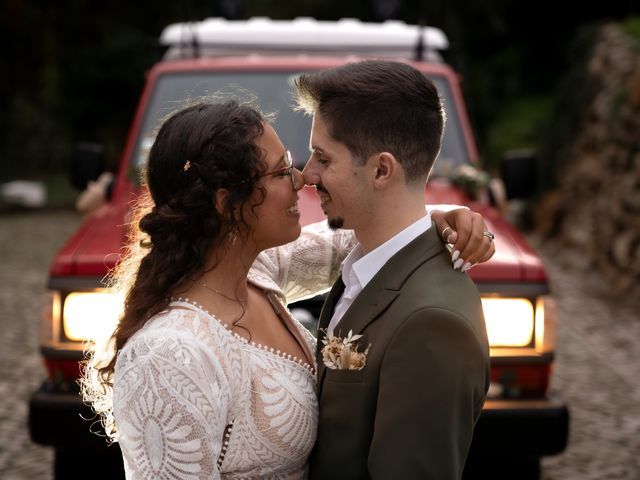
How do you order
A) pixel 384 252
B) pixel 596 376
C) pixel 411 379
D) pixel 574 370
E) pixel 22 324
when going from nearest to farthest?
pixel 411 379
pixel 384 252
pixel 596 376
pixel 574 370
pixel 22 324

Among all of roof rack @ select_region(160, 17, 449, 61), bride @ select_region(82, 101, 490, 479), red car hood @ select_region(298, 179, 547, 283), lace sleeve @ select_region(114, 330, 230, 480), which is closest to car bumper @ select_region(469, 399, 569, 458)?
red car hood @ select_region(298, 179, 547, 283)

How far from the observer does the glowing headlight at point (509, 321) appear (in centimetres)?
385

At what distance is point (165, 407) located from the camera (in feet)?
6.52

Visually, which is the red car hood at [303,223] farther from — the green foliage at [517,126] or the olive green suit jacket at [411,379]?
the green foliage at [517,126]

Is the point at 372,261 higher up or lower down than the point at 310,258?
higher up

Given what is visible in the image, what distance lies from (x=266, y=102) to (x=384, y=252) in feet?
9.89

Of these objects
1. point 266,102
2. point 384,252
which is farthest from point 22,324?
point 384,252

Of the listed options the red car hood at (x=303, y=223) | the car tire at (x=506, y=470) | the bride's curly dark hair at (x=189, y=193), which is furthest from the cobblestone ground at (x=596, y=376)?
the bride's curly dark hair at (x=189, y=193)

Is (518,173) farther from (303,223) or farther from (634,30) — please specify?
(634,30)

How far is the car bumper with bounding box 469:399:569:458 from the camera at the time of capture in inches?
149

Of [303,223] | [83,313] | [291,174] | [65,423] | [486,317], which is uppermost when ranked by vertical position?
[291,174]

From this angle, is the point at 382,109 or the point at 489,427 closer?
the point at 382,109

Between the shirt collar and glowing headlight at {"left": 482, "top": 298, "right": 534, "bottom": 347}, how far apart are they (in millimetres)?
1658

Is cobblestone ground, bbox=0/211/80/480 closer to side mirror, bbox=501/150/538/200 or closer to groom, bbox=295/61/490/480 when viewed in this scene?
side mirror, bbox=501/150/538/200
